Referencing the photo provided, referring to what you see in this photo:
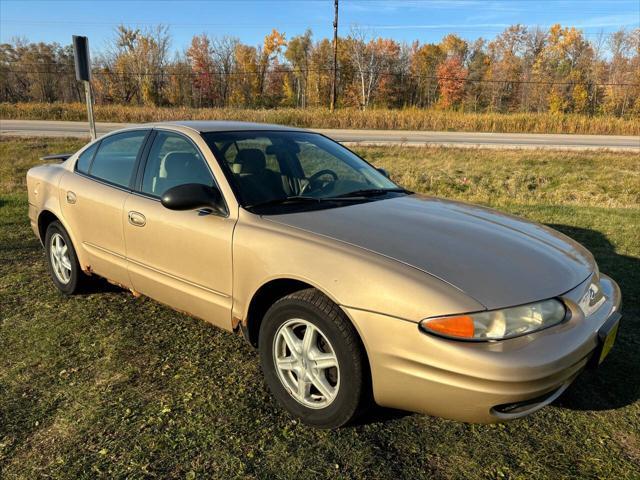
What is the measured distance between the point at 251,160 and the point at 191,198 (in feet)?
1.89

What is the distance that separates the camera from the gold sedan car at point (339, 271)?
2002 millimetres

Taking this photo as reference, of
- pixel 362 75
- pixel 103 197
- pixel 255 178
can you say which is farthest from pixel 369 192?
pixel 362 75

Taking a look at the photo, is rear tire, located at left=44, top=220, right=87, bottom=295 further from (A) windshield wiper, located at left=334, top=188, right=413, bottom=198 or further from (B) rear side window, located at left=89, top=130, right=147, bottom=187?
(A) windshield wiper, located at left=334, top=188, right=413, bottom=198

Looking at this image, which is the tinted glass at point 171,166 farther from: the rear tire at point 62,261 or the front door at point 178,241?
the rear tire at point 62,261

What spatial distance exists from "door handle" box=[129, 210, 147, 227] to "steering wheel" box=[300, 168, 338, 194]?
3.61ft

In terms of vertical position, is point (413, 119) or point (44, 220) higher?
point (413, 119)

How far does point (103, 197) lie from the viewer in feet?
11.7

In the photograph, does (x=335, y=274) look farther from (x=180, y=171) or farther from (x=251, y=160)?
(x=180, y=171)

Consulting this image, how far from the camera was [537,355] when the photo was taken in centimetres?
197

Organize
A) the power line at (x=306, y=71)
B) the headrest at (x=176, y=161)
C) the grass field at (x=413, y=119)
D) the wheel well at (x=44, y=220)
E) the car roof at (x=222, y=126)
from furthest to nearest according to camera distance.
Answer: the power line at (x=306, y=71), the grass field at (x=413, y=119), the wheel well at (x=44, y=220), the car roof at (x=222, y=126), the headrest at (x=176, y=161)

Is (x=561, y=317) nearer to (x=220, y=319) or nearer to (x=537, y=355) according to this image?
(x=537, y=355)

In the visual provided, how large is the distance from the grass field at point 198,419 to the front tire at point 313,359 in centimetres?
14

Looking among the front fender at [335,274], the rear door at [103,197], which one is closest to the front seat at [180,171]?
the rear door at [103,197]

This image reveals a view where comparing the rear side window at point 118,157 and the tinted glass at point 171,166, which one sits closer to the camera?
the tinted glass at point 171,166
